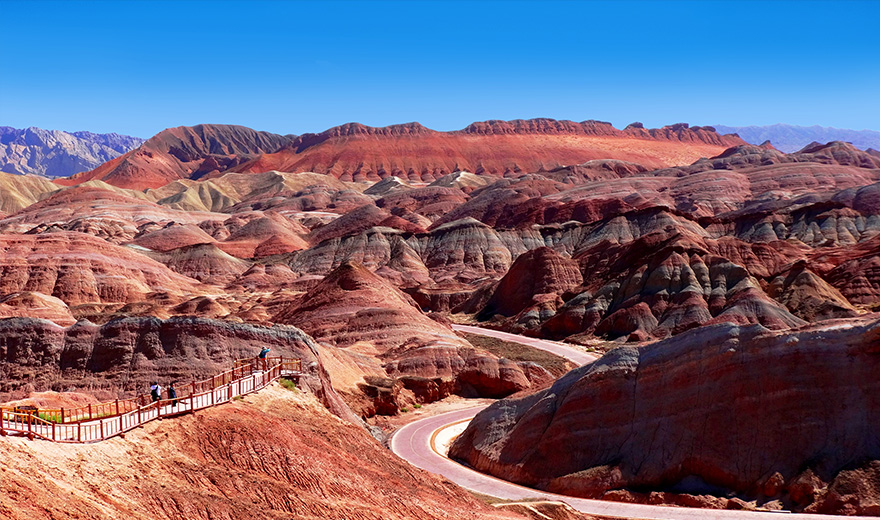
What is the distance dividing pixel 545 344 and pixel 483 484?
181 ft

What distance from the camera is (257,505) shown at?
22.2m

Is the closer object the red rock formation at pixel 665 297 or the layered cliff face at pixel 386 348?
the layered cliff face at pixel 386 348

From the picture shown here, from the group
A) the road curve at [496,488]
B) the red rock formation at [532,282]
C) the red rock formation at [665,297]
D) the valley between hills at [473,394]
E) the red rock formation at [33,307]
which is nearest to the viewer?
the valley between hills at [473,394]

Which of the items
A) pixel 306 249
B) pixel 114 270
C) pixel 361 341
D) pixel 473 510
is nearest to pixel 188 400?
pixel 473 510

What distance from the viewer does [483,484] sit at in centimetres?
4016

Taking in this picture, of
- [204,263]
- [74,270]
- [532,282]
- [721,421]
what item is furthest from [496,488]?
[204,263]

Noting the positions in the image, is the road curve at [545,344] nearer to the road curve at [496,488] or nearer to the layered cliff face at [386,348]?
the layered cliff face at [386,348]

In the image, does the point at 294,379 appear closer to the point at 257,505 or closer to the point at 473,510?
the point at 473,510

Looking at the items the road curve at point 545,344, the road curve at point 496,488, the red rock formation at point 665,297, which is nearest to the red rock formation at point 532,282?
the red rock formation at point 665,297

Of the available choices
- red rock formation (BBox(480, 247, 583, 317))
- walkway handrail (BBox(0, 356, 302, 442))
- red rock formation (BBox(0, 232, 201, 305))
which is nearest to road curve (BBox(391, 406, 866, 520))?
walkway handrail (BBox(0, 356, 302, 442))

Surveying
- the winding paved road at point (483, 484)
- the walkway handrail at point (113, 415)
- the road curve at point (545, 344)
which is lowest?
the road curve at point (545, 344)

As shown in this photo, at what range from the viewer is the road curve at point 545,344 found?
273 feet

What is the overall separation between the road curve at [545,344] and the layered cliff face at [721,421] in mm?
38793

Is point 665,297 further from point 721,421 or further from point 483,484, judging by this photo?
point 721,421
